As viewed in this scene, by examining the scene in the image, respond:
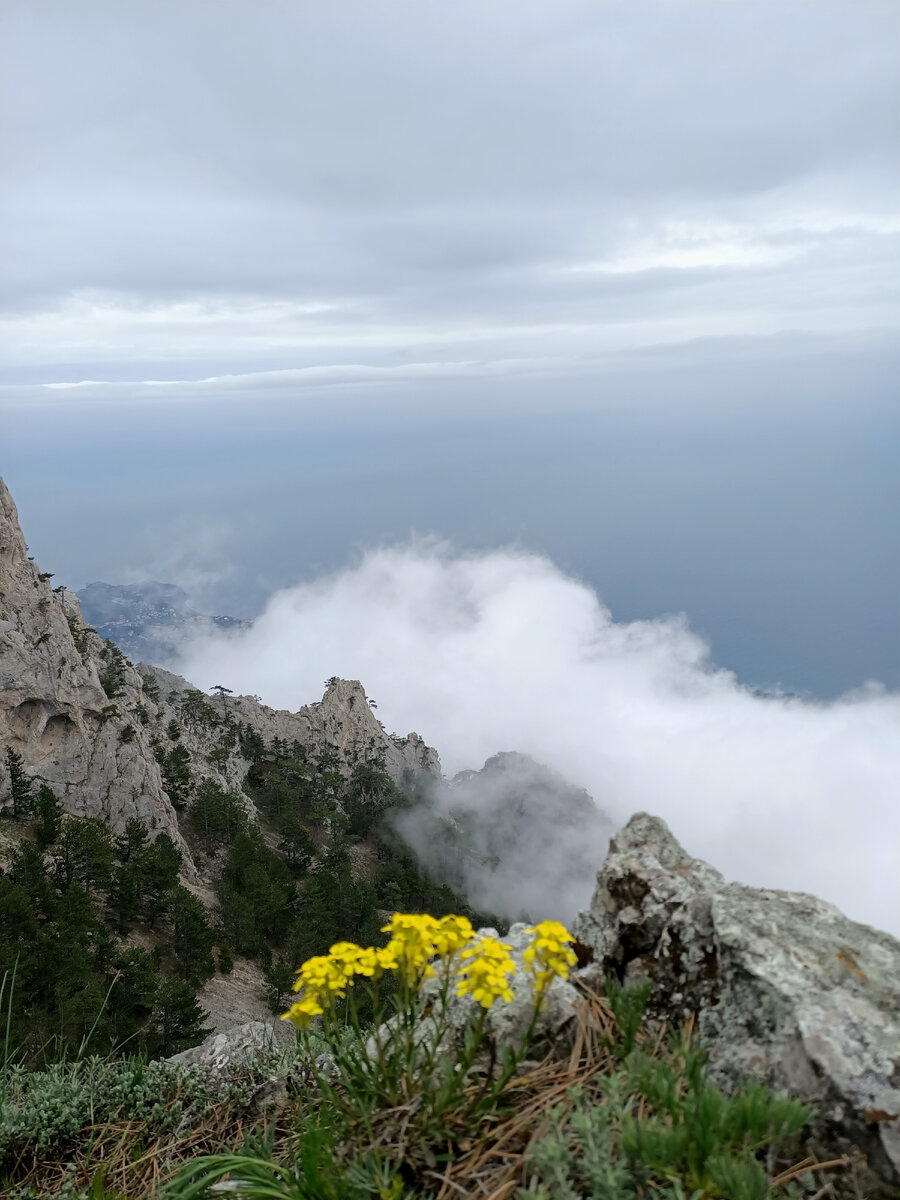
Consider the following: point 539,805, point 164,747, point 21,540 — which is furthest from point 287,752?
point 539,805

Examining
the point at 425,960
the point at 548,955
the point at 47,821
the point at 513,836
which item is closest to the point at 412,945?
the point at 425,960

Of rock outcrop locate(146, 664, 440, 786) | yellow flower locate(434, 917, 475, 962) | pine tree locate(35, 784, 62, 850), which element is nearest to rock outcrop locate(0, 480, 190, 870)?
pine tree locate(35, 784, 62, 850)

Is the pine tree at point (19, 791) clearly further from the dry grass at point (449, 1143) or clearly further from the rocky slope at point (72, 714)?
the dry grass at point (449, 1143)

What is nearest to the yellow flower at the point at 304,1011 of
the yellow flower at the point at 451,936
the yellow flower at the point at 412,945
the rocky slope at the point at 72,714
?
the yellow flower at the point at 412,945

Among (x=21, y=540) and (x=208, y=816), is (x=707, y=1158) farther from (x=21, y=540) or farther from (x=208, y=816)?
(x=21, y=540)

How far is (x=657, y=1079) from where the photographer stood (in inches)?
98.3

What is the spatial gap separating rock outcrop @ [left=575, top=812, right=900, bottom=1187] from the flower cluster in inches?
32.3

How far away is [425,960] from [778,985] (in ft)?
4.86

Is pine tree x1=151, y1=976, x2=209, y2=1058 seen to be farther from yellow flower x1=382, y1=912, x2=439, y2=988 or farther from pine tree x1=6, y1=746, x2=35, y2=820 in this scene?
yellow flower x1=382, y1=912, x2=439, y2=988

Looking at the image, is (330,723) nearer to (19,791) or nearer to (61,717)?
(61,717)

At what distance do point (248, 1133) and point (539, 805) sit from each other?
121 meters

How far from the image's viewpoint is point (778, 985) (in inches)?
113

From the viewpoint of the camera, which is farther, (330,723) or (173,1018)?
(330,723)

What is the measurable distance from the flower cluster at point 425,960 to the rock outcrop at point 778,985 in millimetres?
819
